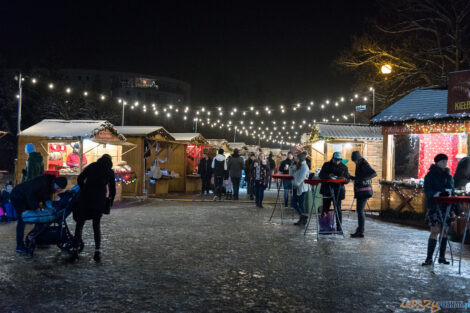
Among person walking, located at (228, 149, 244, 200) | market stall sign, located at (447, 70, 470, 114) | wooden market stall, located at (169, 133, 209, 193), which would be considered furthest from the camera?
wooden market stall, located at (169, 133, 209, 193)

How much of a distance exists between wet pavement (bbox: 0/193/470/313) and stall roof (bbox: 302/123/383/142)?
6.22 meters

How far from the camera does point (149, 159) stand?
746 inches

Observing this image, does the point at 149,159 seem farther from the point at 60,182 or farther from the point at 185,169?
the point at 60,182

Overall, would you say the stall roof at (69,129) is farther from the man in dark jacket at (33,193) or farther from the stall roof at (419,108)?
the stall roof at (419,108)

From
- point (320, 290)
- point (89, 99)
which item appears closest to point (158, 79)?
point (89, 99)

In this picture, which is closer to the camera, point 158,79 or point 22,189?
point 22,189

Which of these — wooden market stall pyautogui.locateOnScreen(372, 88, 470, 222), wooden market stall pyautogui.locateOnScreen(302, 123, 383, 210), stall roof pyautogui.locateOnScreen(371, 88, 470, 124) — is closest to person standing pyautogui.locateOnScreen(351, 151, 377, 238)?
wooden market stall pyautogui.locateOnScreen(372, 88, 470, 222)

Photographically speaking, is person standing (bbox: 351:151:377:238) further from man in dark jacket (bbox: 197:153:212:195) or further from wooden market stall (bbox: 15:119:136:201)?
man in dark jacket (bbox: 197:153:212:195)

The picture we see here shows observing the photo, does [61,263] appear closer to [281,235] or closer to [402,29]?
[281,235]

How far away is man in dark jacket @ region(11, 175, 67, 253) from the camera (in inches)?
261

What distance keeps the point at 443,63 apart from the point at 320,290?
17937 millimetres

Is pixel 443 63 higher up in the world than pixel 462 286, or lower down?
higher up

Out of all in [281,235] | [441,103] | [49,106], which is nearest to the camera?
[281,235]

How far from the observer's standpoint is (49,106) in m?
37.9
